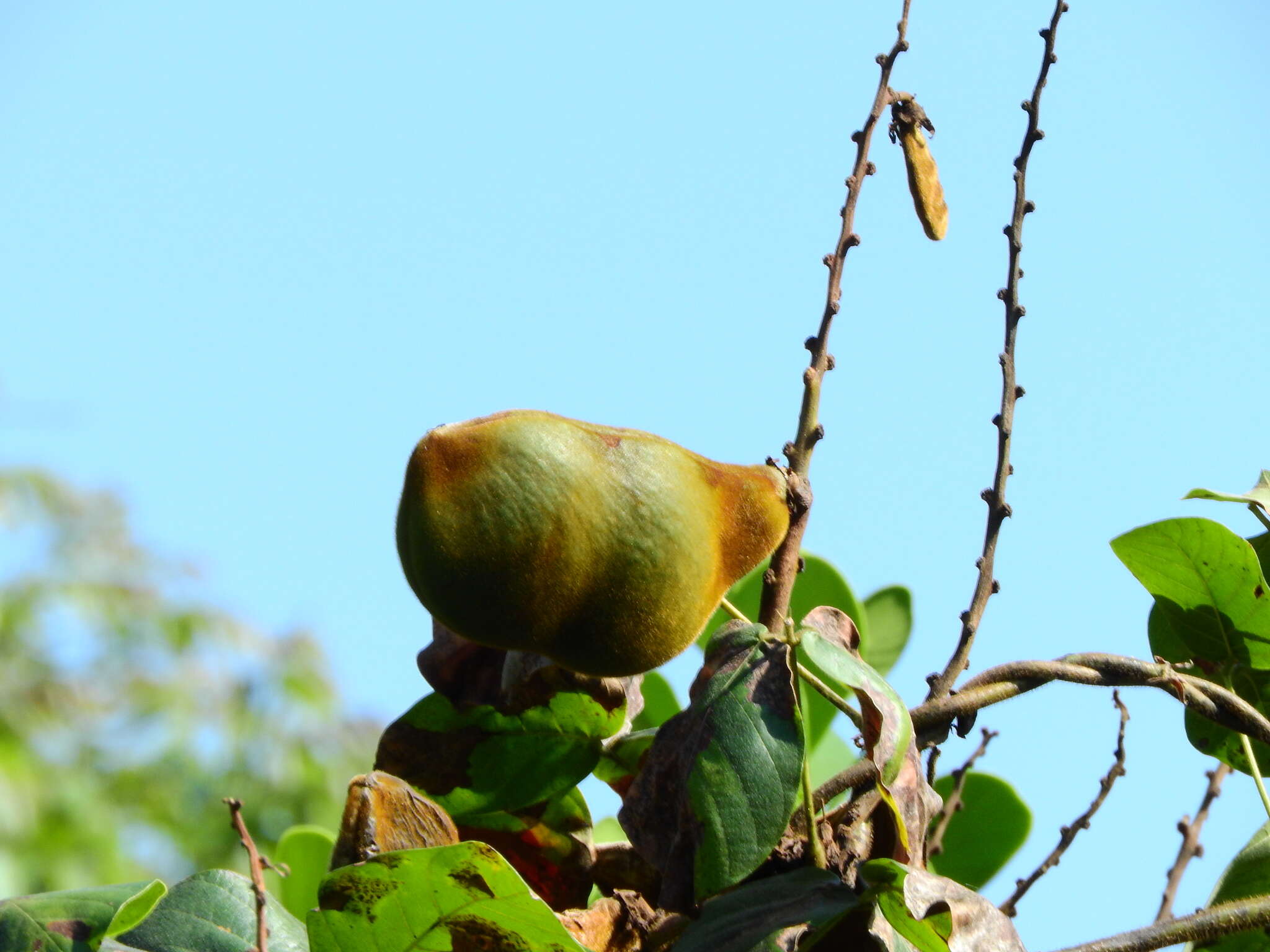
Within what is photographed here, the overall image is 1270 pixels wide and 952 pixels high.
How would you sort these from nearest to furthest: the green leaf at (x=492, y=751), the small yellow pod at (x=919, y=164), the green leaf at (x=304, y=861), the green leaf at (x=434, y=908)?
the green leaf at (x=434, y=908) → the green leaf at (x=492, y=751) → the small yellow pod at (x=919, y=164) → the green leaf at (x=304, y=861)

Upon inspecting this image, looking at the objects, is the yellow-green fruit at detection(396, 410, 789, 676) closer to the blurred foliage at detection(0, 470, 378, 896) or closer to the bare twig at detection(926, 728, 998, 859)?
the bare twig at detection(926, 728, 998, 859)

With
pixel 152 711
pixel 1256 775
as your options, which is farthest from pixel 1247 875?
pixel 152 711

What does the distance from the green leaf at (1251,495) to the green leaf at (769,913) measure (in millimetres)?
493

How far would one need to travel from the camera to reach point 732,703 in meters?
0.76

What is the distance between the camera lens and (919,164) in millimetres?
1025

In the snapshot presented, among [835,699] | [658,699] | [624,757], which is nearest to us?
[835,699]

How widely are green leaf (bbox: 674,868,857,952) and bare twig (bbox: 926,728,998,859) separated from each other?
0.34 metres

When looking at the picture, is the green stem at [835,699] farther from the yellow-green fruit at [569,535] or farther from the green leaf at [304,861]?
the green leaf at [304,861]

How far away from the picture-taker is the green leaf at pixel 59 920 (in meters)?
0.77

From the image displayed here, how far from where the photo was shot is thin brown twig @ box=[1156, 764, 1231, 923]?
1116mm

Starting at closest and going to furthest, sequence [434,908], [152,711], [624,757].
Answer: [434,908] < [624,757] < [152,711]

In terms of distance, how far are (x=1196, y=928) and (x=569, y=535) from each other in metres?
0.46

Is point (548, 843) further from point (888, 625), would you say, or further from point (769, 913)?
point (888, 625)

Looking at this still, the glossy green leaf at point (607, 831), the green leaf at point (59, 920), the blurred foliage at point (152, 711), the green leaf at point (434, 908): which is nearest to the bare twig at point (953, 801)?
the glossy green leaf at point (607, 831)
